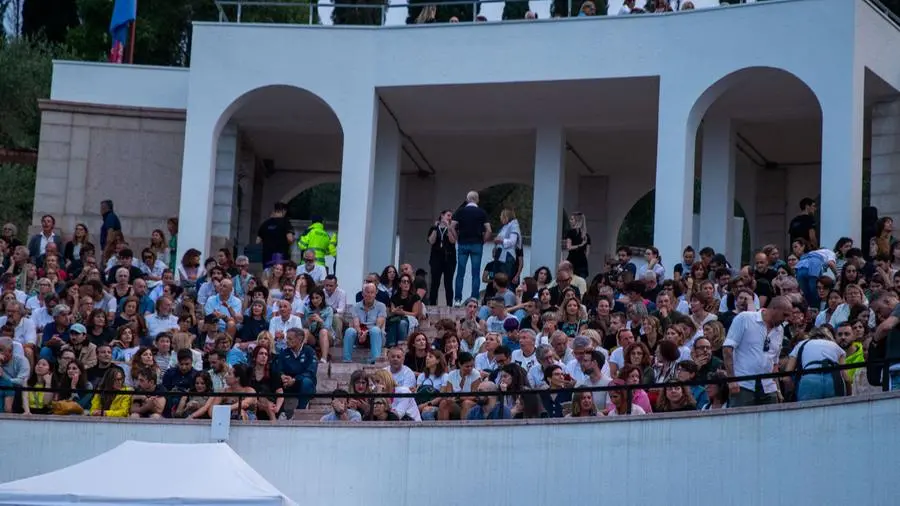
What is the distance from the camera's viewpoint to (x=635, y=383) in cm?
1619

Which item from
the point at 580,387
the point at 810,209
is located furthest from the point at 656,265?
the point at 580,387

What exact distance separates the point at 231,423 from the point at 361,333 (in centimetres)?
351

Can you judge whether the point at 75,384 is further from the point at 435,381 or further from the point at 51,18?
the point at 51,18

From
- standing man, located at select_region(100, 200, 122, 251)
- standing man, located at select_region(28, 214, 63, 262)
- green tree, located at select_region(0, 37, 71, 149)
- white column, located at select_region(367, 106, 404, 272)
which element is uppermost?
green tree, located at select_region(0, 37, 71, 149)

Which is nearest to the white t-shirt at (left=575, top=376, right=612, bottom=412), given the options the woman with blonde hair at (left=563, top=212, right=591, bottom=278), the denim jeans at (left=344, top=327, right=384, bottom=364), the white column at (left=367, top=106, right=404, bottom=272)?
the denim jeans at (left=344, top=327, right=384, bottom=364)

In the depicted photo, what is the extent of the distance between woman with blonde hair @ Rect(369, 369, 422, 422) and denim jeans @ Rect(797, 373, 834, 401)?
3936 mm

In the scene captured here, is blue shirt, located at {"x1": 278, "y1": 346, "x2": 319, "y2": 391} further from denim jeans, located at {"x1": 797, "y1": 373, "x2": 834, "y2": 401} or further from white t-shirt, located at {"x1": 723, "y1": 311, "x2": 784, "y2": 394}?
denim jeans, located at {"x1": 797, "y1": 373, "x2": 834, "y2": 401}

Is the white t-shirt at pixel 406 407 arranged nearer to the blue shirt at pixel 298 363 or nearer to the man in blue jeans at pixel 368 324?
the blue shirt at pixel 298 363

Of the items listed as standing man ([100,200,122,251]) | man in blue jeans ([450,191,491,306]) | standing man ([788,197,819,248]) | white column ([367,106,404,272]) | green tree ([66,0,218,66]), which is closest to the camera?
standing man ([788,197,819,248])

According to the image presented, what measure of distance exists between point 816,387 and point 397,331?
23.3ft

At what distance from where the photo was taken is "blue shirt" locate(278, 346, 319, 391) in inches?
720

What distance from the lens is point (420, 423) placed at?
54.6 ft

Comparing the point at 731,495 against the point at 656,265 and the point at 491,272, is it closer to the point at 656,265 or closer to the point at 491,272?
the point at 656,265

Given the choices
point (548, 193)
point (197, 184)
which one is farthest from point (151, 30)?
point (548, 193)
